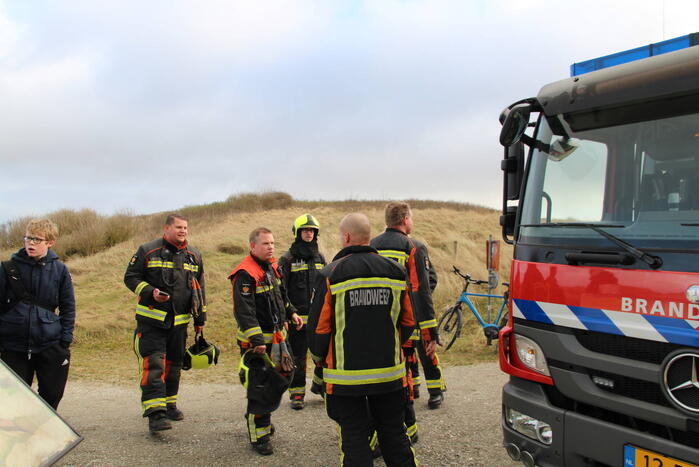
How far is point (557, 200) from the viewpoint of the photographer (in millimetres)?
3139

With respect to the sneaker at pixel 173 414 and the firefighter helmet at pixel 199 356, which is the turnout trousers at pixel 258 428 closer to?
the firefighter helmet at pixel 199 356

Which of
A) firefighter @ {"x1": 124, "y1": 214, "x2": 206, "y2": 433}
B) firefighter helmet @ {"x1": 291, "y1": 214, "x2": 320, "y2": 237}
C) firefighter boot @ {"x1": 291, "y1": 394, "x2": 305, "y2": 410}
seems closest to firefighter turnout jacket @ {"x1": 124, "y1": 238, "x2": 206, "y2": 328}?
firefighter @ {"x1": 124, "y1": 214, "x2": 206, "y2": 433}

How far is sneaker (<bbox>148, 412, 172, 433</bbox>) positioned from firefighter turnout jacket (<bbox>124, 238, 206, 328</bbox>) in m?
0.77

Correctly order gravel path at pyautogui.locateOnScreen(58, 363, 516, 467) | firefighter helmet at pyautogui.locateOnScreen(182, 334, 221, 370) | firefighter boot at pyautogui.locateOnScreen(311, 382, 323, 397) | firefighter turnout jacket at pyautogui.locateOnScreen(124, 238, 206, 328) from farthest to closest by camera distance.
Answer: firefighter boot at pyautogui.locateOnScreen(311, 382, 323, 397), firefighter helmet at pyautogui.locateOnScreen(182, 334, 221, 370), firefighter turnout jacket at pyautogui.locateOnScreen(124, 238, 206, 328), gravel path at pyautogui.locateOnScreen(58, 363, 516, 467)

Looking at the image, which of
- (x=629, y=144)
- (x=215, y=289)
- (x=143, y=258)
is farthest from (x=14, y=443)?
(x=215, y=289)

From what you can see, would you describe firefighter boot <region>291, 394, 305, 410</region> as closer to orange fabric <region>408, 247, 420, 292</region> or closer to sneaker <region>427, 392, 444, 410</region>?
sneaker <region>427, 392, 444, 410</region>

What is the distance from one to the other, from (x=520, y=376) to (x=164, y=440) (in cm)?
315

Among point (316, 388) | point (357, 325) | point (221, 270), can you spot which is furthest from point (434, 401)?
point (221, 270)

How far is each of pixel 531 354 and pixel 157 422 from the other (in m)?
3.25

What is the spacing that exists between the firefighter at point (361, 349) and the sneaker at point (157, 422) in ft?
6.77

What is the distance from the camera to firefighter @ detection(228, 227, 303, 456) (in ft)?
13.7

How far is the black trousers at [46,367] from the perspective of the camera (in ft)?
13.7

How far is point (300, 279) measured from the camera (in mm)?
5508

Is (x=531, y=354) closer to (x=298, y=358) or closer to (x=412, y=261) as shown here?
(x=412, y=261)
